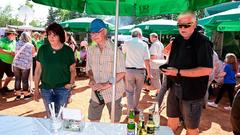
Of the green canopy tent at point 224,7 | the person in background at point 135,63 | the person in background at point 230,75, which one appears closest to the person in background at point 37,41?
the person in background at point 135,63

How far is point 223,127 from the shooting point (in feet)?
17.9

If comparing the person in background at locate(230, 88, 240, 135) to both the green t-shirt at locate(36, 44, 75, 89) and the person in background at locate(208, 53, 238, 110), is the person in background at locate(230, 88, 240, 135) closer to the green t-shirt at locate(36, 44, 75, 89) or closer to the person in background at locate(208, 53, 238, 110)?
the green t-shirt at locate(36, 44, 75, 89)

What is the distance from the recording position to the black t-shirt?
9.16 feet

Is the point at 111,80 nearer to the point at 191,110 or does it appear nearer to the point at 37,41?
the point at 191,110

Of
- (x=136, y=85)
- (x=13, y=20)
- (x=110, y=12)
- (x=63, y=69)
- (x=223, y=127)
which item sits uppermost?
(x=13, y=20)

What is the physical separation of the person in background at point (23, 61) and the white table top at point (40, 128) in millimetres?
4079

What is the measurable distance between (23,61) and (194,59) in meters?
4.69

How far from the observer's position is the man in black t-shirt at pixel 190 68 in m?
2.81

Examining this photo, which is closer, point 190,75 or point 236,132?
point 236,132

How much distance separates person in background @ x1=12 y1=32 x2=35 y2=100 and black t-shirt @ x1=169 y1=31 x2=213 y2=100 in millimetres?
4327

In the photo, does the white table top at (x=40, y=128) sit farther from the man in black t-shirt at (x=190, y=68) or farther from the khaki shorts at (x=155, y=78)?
the khaki shorts at (x=155, y=78)

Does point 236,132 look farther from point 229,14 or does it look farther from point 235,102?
point 229,14

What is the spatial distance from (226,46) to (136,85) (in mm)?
10312

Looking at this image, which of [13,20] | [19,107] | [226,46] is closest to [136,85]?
[19,107]
